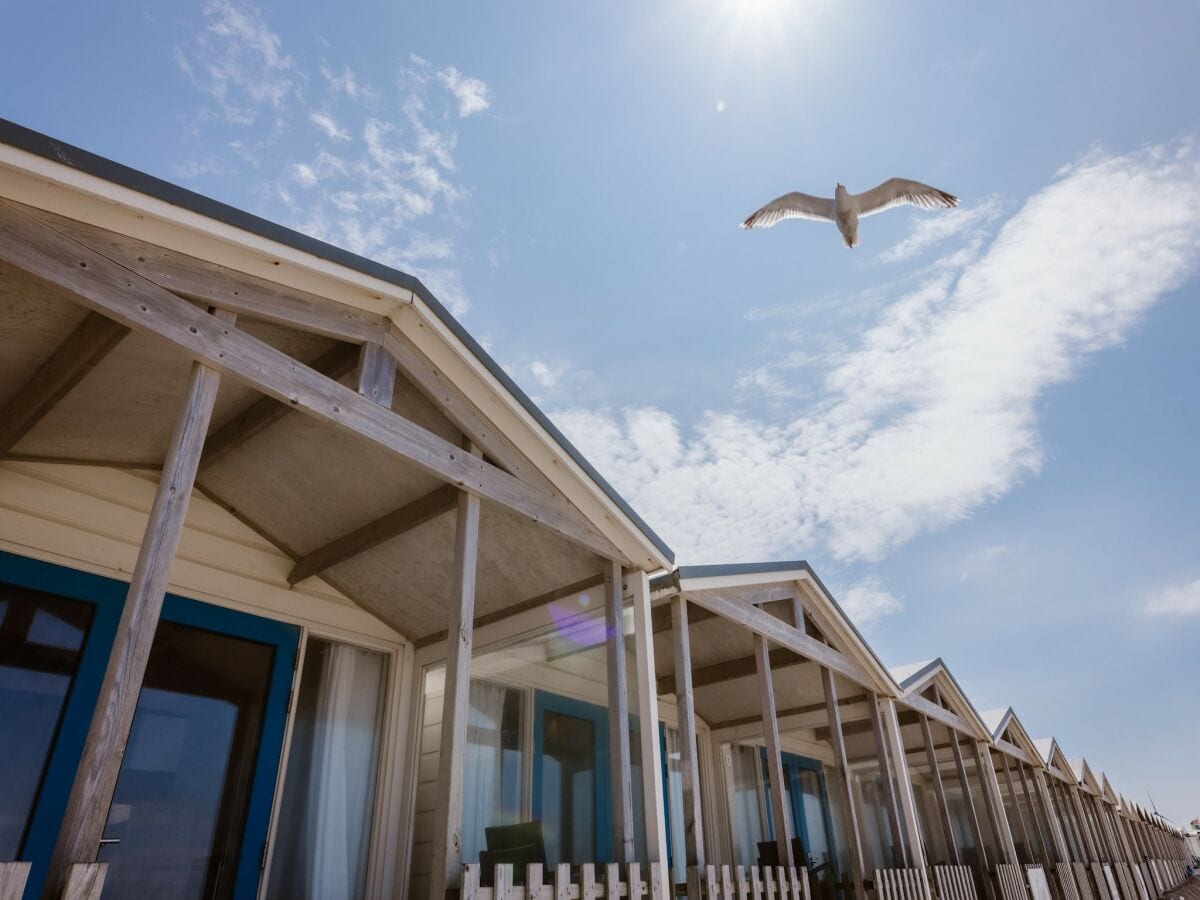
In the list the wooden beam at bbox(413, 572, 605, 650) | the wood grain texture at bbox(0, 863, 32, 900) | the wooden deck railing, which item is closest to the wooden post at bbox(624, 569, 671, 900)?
the wooden deck railing

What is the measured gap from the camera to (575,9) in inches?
353

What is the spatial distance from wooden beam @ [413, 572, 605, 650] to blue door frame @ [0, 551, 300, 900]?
1.30 metres

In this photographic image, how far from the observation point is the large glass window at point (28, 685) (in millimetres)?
3951

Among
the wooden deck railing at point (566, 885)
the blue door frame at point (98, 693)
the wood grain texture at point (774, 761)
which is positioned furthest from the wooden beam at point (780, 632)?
the blue door frame at point (98, 693)

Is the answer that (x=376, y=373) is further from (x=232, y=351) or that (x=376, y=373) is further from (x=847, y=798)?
(x=847, y=798)

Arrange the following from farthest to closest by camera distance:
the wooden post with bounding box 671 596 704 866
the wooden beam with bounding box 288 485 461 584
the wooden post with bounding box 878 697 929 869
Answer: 1. the wooden post with bounding box 878 697 929 869
2. the wooden post with bounding box 671 596 704 866
3. the wooden beam with bounding box 288 485 461 584

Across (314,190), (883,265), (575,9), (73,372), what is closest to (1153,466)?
(883,265)

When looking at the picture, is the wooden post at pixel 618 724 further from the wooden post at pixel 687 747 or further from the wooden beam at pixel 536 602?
the wooden post at pixel 687 747

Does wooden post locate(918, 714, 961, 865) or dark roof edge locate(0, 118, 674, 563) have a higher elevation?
dark roof edge locate(0, 118, 674, 563)

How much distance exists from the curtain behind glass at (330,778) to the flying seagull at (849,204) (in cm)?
607

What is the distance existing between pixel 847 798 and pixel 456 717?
199 inches

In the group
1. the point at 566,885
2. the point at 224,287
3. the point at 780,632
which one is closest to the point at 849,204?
the point at 780,632

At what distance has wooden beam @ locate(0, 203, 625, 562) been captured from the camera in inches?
99.6

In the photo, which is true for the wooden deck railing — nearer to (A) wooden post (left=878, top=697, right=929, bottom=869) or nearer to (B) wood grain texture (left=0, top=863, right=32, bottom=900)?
(B) wood grain texture (left=0, top=863, right=32, bottom=900)
